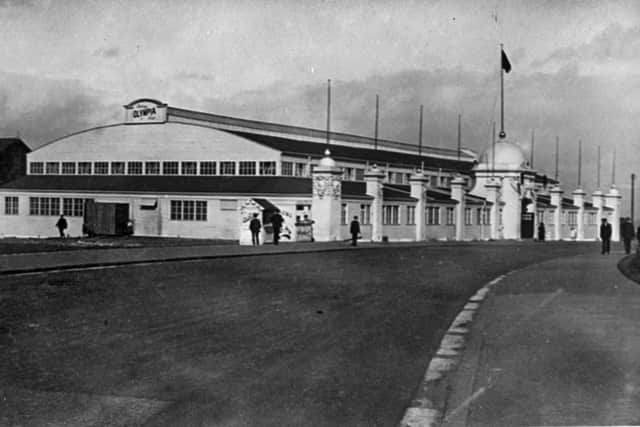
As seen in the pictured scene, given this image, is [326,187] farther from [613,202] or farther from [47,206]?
[613,202]

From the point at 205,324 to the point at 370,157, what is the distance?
58.4m

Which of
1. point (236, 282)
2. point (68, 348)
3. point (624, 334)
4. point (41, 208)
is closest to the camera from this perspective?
point (68, 348)

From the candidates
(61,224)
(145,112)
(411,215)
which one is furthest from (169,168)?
(411,215)

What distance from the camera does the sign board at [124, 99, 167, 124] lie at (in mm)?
63031

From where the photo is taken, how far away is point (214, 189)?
186 feet

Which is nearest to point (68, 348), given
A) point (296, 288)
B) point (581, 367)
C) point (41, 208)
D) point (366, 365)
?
point (366, 365)

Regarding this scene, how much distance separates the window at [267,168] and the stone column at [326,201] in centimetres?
768

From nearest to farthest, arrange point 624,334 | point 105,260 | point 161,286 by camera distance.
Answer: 1. point 624,334
2. point 161,286
3. point 105,260

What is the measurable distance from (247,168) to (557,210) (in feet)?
119

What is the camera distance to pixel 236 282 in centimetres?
2086

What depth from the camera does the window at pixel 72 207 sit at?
60625 mm

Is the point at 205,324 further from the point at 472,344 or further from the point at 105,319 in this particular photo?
the point at 472,344

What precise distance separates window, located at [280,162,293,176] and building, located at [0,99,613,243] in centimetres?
7

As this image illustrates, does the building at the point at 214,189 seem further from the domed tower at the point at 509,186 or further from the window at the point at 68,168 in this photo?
the domed tower at the point at 509,186
